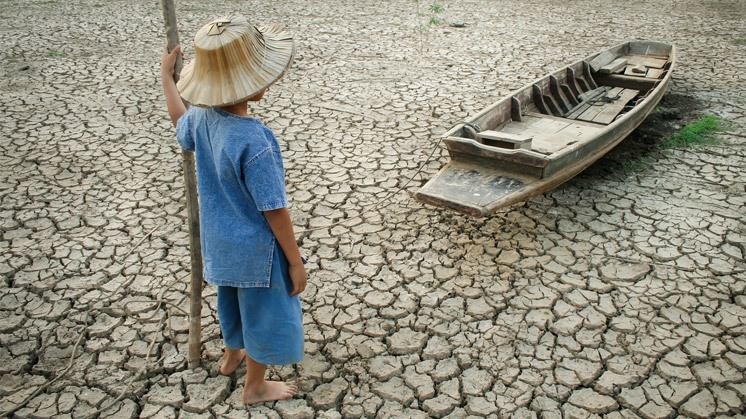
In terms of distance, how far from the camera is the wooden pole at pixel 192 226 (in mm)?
2484

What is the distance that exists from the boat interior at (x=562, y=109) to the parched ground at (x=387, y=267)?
421 mm

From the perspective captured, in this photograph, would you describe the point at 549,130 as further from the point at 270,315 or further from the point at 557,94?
the point at 270,315

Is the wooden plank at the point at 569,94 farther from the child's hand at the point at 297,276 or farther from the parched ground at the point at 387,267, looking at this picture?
the child's hand at the point at 297,276

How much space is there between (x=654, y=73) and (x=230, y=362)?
625 cm

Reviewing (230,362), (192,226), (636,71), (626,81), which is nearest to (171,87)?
(192,226)

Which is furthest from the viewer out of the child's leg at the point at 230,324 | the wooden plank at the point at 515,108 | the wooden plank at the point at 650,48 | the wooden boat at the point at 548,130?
the wooden plank at the point at 650,48

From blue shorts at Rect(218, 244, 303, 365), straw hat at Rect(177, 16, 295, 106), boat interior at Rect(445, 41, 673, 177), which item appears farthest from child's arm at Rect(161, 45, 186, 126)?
boat interior at Rect(445, 41, 673, 177)

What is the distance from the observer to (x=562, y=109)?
19.2 feet

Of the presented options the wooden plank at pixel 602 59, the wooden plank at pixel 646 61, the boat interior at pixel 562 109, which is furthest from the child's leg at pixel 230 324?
the wooden plank at pixel 646 61

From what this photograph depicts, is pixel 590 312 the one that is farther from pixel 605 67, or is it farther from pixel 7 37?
pixel 7 37

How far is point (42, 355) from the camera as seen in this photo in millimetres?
3061

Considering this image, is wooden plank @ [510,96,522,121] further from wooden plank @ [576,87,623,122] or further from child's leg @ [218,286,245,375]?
child's leg @ [218,286,245,375]

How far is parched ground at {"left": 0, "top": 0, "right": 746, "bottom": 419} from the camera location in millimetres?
2857

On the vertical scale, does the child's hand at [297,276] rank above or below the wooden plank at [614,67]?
above
